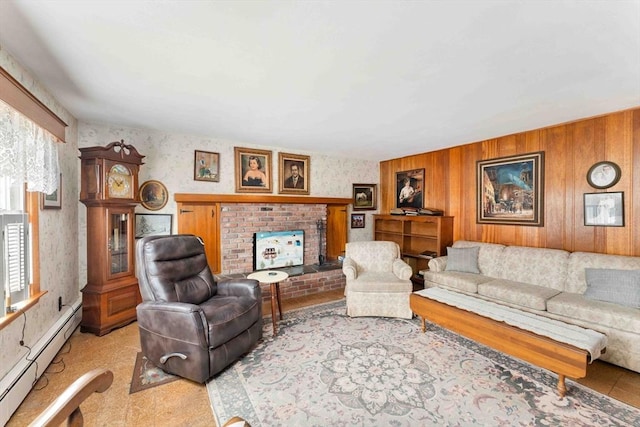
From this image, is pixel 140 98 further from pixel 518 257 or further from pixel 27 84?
pixel 518 257

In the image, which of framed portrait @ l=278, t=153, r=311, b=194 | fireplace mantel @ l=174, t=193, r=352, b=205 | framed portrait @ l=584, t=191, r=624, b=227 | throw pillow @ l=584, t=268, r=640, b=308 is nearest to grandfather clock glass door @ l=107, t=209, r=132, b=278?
fireplace mantel @ l=174, t=193, r=352, b=205

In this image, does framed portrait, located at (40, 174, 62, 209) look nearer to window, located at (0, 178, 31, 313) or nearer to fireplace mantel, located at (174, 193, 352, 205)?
window, located at (0, 178, 31, 313)

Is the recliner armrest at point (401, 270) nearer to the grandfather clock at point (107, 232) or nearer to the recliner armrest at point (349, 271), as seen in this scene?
the recliner armrest at point (349, 271)

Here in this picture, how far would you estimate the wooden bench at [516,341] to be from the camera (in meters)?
1.91

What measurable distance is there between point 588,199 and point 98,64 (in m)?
4.94

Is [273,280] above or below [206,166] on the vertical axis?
below

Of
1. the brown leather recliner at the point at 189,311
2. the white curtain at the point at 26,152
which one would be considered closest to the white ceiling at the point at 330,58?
the white curtain at the point at 26,152

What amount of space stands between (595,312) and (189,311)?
11.7 ft

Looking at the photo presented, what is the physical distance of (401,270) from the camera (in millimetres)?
3514

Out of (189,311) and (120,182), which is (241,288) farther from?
(120,182)

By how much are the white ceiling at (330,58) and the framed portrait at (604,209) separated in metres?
0.92

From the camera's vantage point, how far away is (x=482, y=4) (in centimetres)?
137

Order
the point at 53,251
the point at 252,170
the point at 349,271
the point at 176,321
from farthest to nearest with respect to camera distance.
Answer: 1. the point at 252,170
2. the point at 349,271
3. the point at 53,251
4. the point at 176,321

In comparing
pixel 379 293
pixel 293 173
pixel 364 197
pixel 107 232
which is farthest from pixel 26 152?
pixel 364 197
